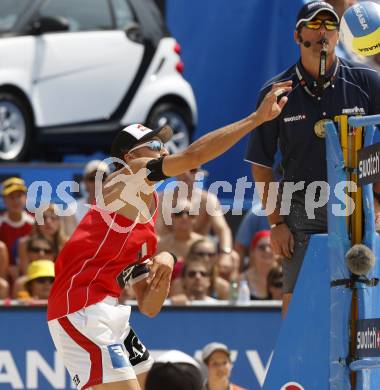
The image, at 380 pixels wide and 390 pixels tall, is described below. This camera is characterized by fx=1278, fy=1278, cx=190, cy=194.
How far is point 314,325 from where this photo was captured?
6.28 metres

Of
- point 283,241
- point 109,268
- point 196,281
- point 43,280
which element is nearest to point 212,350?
point 196,281

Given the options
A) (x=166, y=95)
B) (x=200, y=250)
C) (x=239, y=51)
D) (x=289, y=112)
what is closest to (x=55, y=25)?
(x=166, y=95)

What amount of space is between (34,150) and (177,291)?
418 centimetres

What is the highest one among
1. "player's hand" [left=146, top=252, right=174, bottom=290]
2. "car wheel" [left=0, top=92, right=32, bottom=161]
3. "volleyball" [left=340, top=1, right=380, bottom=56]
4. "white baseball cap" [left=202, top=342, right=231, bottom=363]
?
"car wheel" [left=0, top=92, right=32, bottom=161]

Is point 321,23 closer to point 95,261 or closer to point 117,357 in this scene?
point 95,261

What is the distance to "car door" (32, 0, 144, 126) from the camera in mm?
13602

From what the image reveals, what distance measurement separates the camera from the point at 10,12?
1342cm

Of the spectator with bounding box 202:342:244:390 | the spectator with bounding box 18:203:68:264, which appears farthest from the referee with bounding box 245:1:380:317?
the spectator with bounding box 18:203:68:264

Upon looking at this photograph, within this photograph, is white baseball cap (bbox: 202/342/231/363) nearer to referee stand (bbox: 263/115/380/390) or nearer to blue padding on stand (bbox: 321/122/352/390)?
referee stand (bbox: 263/115/380/390)

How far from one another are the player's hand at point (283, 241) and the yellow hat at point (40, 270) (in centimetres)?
328

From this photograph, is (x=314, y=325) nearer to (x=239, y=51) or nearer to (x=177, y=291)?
(x=177, y=291)

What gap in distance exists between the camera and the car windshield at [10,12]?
1326cm

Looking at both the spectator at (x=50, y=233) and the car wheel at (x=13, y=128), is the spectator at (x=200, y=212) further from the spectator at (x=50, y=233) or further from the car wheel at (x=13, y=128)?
the car wheel at (x=13, y=128)

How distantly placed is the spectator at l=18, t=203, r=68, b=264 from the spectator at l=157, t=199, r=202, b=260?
85 cm
